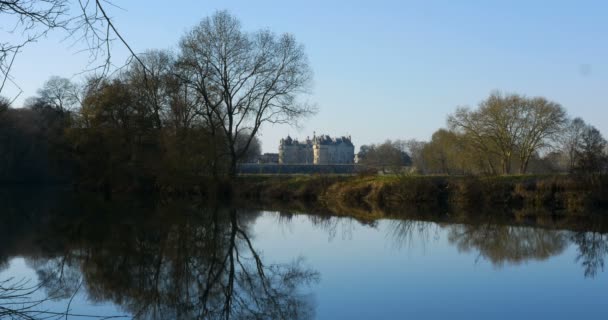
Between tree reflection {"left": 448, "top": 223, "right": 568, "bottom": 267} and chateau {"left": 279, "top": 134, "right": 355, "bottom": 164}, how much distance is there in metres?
123

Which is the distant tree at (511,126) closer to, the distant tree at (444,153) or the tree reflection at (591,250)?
the distant tree at (444,153)

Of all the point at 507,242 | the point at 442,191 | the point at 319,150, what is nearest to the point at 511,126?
the point at 442,191

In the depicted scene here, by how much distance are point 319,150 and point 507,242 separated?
130 m

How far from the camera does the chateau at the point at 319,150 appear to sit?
468ft

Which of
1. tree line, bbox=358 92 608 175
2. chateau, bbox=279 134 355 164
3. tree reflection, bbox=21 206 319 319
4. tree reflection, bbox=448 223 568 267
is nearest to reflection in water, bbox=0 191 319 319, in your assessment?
tree reflection, bbox=21 206 319 319

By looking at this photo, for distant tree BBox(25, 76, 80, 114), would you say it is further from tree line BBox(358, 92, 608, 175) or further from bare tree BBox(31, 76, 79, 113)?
tree line BBox(358, 92, 608, 175)

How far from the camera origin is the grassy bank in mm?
25000

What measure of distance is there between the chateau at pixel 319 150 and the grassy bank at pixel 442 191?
106 m

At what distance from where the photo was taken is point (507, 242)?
14.5 metres

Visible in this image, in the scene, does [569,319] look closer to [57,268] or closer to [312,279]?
[312,279]

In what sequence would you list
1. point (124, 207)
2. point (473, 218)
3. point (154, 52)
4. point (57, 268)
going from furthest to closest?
point (154, 52), point (124, 207), point (473, 218), point (57, 268)

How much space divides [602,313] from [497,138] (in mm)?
42785

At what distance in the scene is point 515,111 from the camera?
156ft

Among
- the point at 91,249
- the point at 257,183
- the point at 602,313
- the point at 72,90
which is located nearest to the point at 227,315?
the point at 602,313
